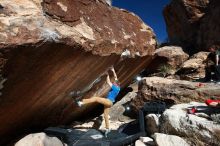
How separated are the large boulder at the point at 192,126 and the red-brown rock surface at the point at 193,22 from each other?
1230 cm

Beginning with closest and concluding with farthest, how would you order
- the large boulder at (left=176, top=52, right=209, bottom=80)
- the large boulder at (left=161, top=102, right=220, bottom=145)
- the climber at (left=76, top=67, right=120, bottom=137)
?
1. the large boulder at (left=161, top=102, right=220, bottom=145)
2. the climber at (left=76, top=67, right=120, bottom=137)
3. the large boulder at (left=176, top=52, right=209, bottom=80)

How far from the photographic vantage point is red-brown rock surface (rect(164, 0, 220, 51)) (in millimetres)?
18047

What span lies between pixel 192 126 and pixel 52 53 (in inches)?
116

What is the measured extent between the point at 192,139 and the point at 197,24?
15.3 meters

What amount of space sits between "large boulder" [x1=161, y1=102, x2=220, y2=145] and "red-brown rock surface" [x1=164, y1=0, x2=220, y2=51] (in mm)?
12301

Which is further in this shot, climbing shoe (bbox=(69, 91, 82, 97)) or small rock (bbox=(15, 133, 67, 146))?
climbing shoe (bbox=(69, 91, 82, 97))

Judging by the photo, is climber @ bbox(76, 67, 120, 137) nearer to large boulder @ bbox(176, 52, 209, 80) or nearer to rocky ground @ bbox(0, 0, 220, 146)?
rocky ground @ bbox(0, 0, 220, 146)

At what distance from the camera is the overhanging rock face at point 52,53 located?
489 centimetres

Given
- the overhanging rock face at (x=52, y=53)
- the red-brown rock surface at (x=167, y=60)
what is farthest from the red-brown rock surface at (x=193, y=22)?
the overhanging rock face at (x=52, y=53)

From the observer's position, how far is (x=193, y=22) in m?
20.3

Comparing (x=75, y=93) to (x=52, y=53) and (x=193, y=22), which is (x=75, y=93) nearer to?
(x=52, y=53)

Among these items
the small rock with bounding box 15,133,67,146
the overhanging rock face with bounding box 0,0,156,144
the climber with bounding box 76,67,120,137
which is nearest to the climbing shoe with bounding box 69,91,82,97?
the overhanging rock face with bounding box 0,0,156,144

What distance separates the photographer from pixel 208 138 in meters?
5.54

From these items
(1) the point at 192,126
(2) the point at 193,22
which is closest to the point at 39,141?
(1) the point at 192,126
